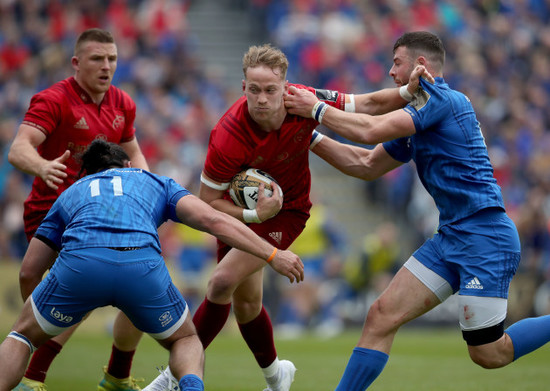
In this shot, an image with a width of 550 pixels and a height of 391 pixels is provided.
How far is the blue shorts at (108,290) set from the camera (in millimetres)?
5480

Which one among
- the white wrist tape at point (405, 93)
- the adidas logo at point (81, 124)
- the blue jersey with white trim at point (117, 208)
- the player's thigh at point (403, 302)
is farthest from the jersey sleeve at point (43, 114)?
the player's thigh at point (403, 302)

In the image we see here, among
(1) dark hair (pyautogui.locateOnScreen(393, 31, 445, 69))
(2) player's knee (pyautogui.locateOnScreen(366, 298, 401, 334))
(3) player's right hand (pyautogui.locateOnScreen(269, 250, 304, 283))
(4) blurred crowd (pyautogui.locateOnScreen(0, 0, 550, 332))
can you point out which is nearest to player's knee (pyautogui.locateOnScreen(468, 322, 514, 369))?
(2) player's knee (pyautogui.locateOnScreen(366, 298, 401, 334))

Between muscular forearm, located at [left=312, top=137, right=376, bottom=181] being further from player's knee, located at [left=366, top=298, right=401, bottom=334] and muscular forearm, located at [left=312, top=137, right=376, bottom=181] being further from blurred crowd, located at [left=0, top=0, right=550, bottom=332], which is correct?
blurred crowd, located at [left=0, top=0, right=550, bottom=332]

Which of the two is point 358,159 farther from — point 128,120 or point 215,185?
point 128,120

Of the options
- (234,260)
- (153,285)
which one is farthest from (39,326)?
(234,260)

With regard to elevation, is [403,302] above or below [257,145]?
below

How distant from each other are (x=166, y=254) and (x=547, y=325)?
33.7 feet

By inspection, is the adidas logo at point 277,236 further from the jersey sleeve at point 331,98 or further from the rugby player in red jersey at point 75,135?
the rugby player in red jersey at point 75,135

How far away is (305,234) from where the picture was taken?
52.1ft

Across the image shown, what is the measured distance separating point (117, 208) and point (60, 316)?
83 centimetres

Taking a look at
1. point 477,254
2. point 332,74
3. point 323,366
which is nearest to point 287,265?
point 477,254

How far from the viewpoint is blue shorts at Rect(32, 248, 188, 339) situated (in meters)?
5.48

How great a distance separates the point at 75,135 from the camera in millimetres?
7430

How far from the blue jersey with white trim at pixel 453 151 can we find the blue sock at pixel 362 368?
3.88ft
